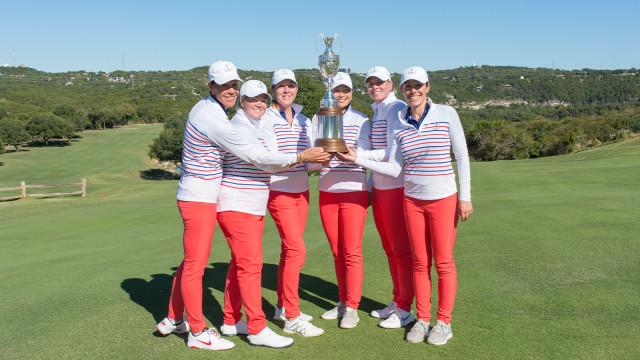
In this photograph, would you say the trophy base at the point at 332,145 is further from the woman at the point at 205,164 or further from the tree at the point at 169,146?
the tree at the point at 169,146

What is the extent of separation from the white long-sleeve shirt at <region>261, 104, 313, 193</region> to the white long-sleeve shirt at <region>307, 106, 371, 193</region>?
0.13m

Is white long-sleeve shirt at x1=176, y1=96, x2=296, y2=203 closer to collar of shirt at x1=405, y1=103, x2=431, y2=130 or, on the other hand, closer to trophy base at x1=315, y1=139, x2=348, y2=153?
trophy base at x1=315, y1=139, x2=348, y2=153

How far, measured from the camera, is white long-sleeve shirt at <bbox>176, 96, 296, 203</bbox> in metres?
3.78

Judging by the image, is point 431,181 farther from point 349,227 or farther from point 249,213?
point 249,213

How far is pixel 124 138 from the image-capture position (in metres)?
80.1

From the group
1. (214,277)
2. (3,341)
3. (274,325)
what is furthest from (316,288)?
(3,341)

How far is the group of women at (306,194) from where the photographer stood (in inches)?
154

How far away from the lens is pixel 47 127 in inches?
2763

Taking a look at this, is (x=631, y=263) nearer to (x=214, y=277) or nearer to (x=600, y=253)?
(x=600, y=253)

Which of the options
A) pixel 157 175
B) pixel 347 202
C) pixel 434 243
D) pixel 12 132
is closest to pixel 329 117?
pixel 347 202

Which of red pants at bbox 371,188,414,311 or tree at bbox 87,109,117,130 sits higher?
tree at bbox 87,109,117,130

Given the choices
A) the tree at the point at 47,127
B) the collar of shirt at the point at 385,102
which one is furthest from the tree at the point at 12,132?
the collar of shirt at the point at 385,102

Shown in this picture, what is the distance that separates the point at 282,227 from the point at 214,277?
2.49 meters

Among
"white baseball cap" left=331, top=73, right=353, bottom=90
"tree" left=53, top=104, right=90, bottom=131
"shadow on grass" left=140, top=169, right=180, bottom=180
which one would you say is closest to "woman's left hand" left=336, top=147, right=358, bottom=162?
"white baseball cap" left=331, top=73, right=353, bottom=90
